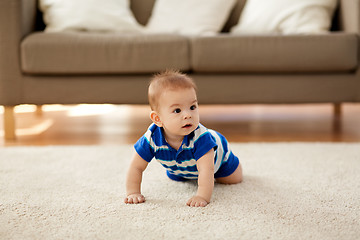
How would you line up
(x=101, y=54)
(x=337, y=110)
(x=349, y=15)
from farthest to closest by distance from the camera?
1. (x=337, y=110)
2. (x=349, y=15)
3. (x=101, y=54)

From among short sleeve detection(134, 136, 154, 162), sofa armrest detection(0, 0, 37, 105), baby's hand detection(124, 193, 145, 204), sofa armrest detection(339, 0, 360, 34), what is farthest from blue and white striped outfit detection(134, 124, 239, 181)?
sofa armrest detection(339, 0, 360, 34)

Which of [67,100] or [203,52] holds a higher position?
[203,52]

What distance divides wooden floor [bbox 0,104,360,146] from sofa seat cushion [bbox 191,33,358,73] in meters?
0.38

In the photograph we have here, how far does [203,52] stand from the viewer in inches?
72.0

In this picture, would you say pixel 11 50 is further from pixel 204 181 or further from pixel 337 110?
pixel 337 110

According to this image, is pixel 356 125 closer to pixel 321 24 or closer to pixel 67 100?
pixel 321 24

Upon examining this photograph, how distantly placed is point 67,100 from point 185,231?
49.3 inches

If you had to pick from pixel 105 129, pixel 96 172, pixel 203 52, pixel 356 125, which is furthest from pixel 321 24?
pixel 96 172

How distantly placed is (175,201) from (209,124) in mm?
1474

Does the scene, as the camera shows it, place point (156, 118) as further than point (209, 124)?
No

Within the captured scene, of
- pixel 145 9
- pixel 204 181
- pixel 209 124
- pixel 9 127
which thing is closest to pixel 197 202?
pixel 204 181

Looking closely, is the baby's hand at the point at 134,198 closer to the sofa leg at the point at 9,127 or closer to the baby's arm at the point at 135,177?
the baby's arm at the point at 135,177

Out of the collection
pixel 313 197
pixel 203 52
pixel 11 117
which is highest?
pixel 203 52

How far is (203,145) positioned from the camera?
1018 millimetres
